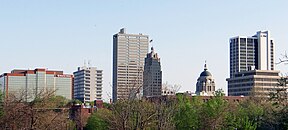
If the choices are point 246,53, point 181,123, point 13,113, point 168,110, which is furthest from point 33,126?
point 246,53

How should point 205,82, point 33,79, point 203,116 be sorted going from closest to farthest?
point 203,116, point 205,82, point 33,79

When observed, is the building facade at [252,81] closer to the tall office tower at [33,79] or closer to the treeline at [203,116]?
the tall office tower at [33,79]

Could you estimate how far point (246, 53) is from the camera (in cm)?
19425

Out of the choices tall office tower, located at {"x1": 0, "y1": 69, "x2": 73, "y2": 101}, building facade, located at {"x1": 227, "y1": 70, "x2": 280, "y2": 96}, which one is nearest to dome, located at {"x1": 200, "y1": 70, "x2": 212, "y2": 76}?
building facade, located at {"x1": 227, "y1": 70, "x2": 280, "y2": 96}

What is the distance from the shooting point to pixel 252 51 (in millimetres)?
194250

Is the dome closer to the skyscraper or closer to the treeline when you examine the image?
the skyscraper

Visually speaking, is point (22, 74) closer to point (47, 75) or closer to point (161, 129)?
point (47, 75)

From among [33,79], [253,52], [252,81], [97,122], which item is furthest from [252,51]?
[97,122]

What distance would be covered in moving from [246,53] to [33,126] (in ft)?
553

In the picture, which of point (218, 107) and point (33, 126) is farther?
point (218, 107)

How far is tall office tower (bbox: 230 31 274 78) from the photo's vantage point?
18838 cm

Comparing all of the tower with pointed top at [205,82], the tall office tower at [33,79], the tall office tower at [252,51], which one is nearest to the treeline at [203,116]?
the tower with pointed top at [205,82]

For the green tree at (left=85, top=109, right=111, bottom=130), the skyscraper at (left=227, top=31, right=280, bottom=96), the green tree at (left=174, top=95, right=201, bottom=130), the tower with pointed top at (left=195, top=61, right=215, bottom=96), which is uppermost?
the skyscraper at (left=227, top=31, right=280, bottom=96)

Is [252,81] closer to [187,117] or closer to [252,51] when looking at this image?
[252,51]
